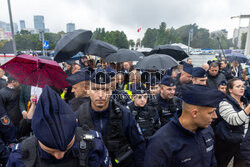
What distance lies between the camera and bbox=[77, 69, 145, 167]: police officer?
2334 millimetres

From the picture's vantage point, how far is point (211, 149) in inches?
78.0

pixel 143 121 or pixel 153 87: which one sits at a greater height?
pixel 153 87

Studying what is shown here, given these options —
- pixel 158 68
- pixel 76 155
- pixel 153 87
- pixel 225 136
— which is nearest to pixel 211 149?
pixel 225 136

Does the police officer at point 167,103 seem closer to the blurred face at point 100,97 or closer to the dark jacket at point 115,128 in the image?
the dark jacket at point 115,128

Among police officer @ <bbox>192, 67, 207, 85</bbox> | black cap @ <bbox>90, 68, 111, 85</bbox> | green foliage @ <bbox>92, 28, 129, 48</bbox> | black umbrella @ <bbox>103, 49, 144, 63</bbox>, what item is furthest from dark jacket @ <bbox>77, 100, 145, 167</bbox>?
green foliage @ <bbox>92, 28, 129, 48</bbox>

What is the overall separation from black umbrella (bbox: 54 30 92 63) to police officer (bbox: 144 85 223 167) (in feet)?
12.4

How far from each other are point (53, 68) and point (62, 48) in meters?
2.00

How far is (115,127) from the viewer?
91.8 inches

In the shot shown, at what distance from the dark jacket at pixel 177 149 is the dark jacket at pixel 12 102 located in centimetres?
347

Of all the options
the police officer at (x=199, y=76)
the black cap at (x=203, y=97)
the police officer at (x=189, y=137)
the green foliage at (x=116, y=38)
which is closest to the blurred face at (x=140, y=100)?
the police officer at (x=189, y=137)

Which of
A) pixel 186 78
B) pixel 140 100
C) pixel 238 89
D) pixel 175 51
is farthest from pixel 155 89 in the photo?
pixel 175 51

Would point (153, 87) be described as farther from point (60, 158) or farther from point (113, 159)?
point (60, 158)

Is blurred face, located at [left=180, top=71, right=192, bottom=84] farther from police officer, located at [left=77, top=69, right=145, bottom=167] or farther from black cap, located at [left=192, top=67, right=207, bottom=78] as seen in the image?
police officer, located at [left=77, top=69, right=145, bottom=167]

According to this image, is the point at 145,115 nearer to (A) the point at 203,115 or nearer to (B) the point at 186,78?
(A) the point at 203,115
